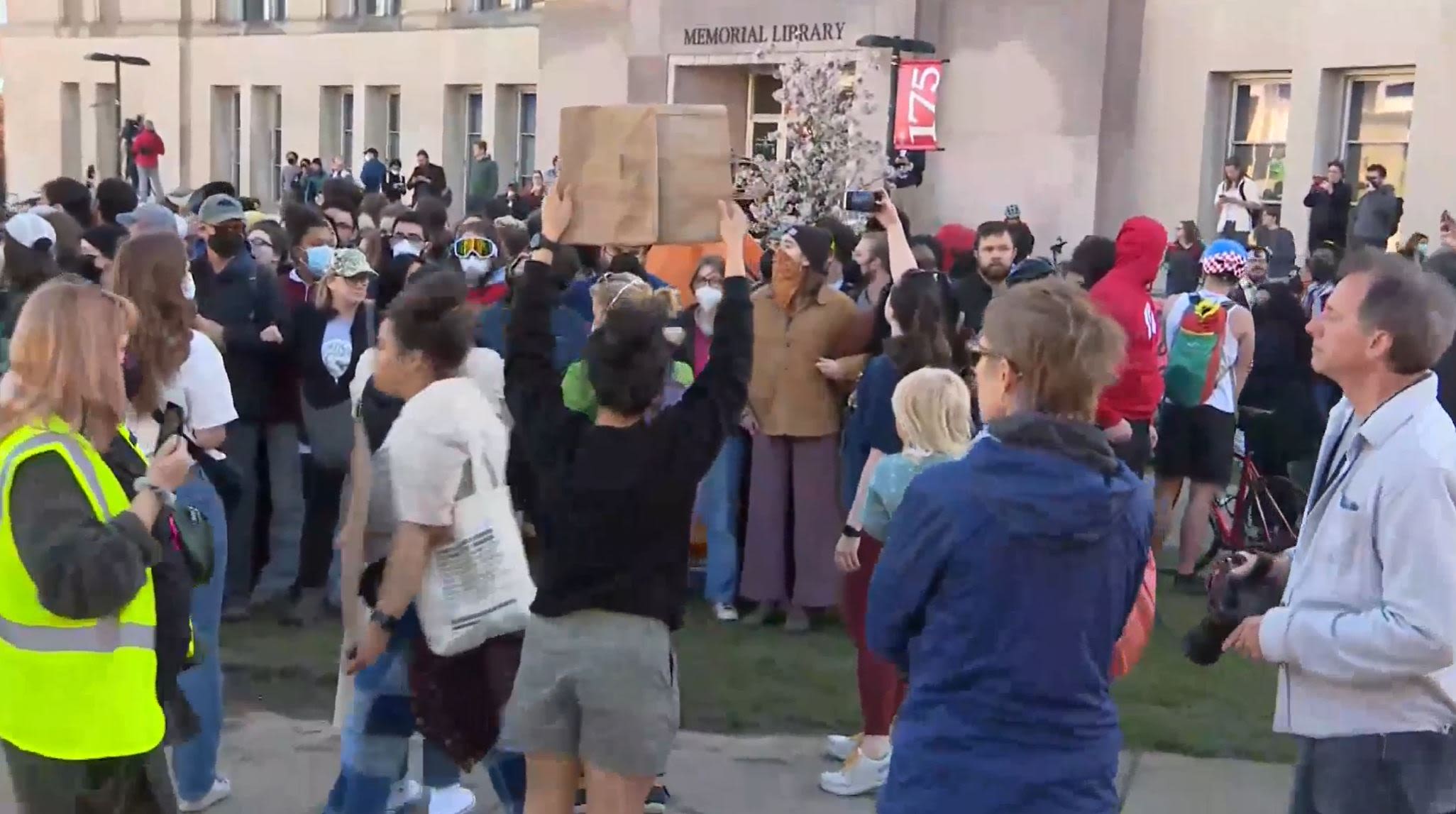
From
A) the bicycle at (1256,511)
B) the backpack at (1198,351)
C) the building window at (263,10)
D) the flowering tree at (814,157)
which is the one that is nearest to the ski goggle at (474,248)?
the backpack at (1198,351)

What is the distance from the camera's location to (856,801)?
5289mm

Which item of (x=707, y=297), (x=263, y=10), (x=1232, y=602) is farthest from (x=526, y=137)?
(x=1232, y=602)

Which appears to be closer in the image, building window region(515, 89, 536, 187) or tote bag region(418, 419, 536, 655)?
tote bag region(418, 419, 536, 655)

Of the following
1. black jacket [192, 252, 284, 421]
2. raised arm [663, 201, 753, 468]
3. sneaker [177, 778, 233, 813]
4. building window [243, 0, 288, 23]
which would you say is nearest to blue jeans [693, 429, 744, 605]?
black jacket [192, 252, 284, 421]

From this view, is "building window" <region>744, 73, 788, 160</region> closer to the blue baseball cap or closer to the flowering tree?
the flowering tree

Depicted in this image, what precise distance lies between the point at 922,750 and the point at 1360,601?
1003mm

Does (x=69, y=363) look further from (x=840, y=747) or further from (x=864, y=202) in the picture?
(x=840, y=747)

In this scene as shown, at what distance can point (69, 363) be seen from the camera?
3.25 m

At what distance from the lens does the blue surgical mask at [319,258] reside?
755 centimetres

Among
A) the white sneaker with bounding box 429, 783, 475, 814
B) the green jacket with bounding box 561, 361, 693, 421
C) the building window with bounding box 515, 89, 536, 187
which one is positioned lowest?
the white sneaker with bounding box 429, 783, 475, 814

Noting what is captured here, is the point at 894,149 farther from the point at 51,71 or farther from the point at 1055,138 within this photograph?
the point at 51,71

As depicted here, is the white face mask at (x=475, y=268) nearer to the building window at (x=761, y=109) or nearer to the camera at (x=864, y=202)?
the camera at (x=864, y=202)

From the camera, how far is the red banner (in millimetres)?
18203

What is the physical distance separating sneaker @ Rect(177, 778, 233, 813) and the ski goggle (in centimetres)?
320
